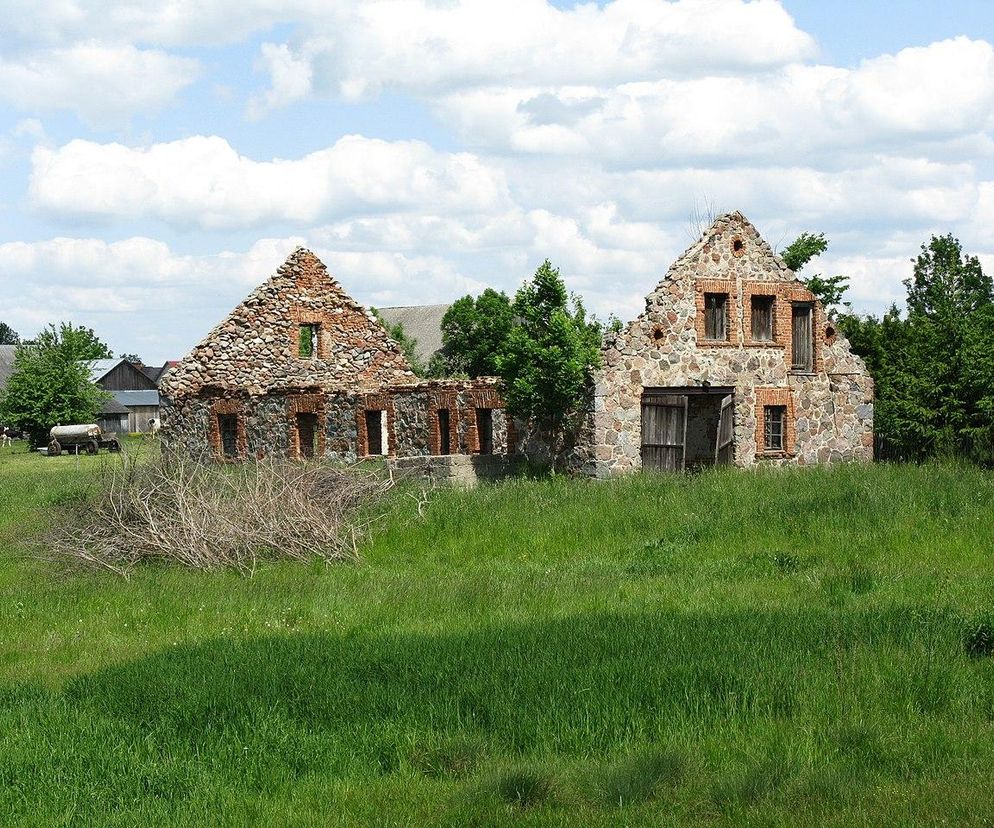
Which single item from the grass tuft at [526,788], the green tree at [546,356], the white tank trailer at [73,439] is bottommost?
the grass tuft at [526,788]

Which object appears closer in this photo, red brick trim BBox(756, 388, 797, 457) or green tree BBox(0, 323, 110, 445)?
red brick trim BBox(756, 388, 797, 457)

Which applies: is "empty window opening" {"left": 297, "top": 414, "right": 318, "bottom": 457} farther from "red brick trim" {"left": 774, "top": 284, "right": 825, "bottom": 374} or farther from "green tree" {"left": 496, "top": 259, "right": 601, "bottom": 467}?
"red brick trim" {"left": 774, "top": 284, "right": 825, "bottom": 374}

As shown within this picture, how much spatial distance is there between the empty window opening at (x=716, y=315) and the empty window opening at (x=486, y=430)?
16.7 ft

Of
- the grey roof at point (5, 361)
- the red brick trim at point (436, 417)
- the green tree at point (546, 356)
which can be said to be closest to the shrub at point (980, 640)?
the green tree at point (546, 356)

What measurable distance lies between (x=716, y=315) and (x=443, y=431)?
21.7 ft

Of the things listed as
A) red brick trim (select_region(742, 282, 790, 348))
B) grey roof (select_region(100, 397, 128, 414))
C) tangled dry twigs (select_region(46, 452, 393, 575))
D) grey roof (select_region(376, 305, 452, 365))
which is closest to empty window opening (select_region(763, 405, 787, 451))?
red brick trim (select_region(742, 282, 790, 348))

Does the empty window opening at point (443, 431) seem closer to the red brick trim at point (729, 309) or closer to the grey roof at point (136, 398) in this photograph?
A: the red brick trim at point (729, 309)

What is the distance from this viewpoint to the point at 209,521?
16359 mm

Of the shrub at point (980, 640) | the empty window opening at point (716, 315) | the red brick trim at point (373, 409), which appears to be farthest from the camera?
the red brick trim at point (373, 409)

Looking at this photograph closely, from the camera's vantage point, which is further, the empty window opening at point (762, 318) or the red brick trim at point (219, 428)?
the red brick trim at point (219, 428)

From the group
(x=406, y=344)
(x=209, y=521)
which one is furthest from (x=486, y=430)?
(x=406, y=344)

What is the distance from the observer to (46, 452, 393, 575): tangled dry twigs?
16172mm

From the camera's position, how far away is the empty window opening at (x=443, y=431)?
2725cm

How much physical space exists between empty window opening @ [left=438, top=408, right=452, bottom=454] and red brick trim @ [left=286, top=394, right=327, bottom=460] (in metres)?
3.57
